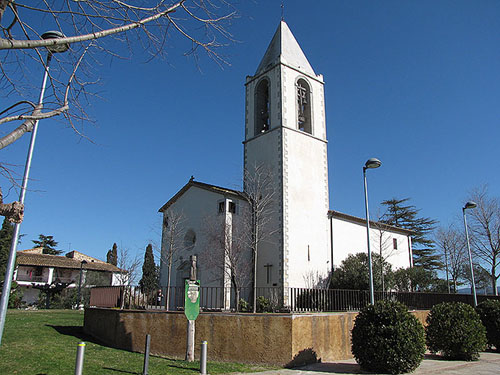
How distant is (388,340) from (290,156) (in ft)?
55.6

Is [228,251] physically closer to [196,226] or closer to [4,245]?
[196,226]

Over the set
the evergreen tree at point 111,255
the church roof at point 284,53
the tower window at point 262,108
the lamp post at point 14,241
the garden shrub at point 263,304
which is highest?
the church roof at point 284,53

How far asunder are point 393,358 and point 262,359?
3.62 meters

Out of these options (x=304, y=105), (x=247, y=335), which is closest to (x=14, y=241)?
(x=247, y=335)

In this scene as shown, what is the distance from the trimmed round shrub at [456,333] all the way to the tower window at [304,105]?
690 inches

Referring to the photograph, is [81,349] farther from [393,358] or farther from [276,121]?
[276,121]

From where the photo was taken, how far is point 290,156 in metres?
26.2

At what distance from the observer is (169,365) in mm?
10906

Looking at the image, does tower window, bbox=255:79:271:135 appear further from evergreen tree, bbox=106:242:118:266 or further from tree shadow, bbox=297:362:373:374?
evergreen tree, bbox=106:242:118:266

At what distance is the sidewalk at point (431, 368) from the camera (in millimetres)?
10523

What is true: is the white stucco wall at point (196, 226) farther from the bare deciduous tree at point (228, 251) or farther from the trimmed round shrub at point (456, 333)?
the trimmed round shrub at point (456, 333)

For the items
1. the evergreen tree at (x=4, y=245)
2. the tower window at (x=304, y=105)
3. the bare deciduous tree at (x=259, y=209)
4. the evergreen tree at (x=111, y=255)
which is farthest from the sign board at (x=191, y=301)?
the evergreen tree at (x=111, y=255)

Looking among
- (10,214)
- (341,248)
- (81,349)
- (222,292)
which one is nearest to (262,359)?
(81,349)

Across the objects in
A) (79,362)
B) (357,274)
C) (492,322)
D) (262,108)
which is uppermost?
(262,108)
